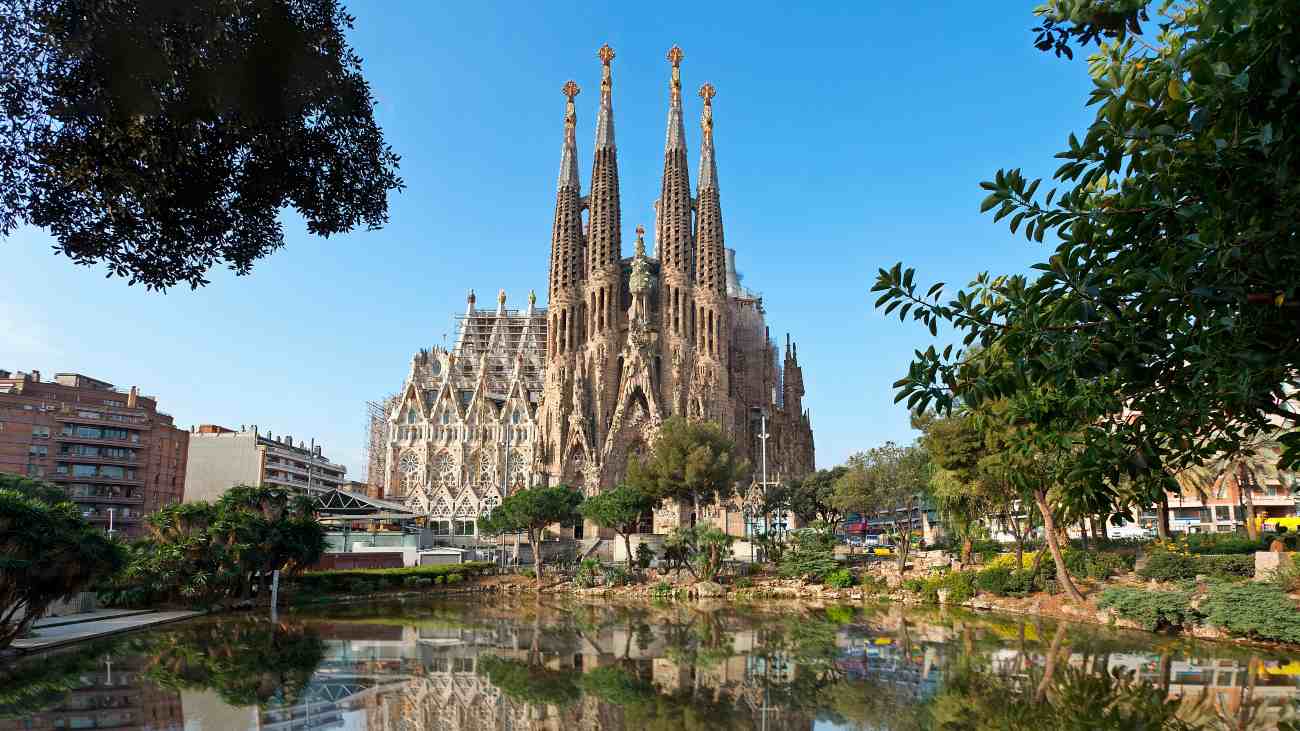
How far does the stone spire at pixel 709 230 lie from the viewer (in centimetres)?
7188

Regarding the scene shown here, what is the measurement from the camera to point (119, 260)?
658cm

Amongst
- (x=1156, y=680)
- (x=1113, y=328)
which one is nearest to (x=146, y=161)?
(x=1113, y=328)

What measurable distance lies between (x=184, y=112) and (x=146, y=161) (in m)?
0.50

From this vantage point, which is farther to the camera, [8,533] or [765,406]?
[765,406]

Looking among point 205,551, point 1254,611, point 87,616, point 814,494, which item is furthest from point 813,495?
point 87,616

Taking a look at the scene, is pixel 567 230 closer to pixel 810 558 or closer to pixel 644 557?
pixel 644 557

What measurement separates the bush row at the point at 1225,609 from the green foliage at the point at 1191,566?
2.59 metres

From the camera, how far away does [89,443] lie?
6462cm

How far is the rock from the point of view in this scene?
1423 inches

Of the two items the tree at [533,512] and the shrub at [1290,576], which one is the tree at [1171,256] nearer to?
the shrub at [1290,576]

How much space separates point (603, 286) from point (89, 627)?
5218cm

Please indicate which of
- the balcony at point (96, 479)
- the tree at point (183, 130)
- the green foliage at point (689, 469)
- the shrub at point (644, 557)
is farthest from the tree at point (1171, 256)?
the balcony at point (96, 479)

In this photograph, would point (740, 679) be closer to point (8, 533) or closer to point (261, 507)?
point (8, 533)

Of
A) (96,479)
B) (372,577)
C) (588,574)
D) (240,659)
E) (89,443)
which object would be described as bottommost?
(240,659)
